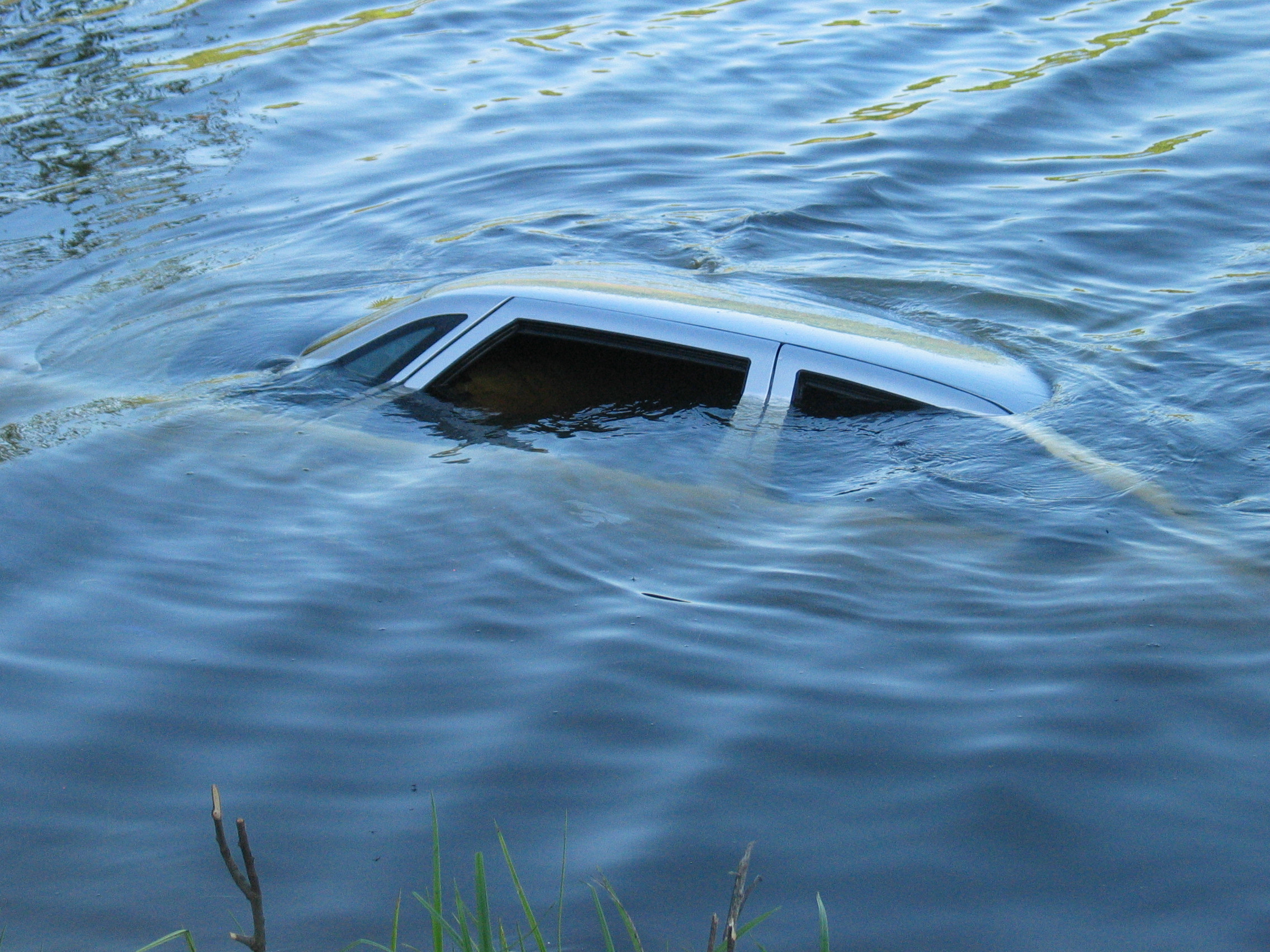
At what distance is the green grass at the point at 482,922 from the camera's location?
2176 millimetres

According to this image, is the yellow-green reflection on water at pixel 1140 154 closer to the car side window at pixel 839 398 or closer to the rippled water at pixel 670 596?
the rippled water at pixel 670 596

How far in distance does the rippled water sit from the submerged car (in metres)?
0.17

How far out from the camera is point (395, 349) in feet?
17.8

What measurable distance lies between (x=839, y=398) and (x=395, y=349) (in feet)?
6.30

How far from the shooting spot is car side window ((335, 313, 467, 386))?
207 inches

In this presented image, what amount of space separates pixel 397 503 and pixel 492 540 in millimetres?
490

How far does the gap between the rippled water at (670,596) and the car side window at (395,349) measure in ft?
0.82

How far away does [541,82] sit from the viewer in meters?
12.7

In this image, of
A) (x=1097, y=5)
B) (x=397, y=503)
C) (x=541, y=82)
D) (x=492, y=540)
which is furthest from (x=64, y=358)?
(x=1097, y=5)

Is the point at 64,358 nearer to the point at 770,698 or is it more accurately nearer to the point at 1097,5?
the point at 770,698

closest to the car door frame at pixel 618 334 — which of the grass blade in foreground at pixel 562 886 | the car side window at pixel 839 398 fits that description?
the car side window at pixel 839 398

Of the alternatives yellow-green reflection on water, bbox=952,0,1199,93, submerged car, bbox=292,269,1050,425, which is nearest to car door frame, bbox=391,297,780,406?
submerged car, bbox=292,269,1050,425

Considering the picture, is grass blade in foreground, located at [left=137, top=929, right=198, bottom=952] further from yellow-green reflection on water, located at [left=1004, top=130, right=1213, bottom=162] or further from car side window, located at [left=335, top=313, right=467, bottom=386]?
yellow-green reflection on water, located at [left=1004, top=130, right=1213, bottom=162]

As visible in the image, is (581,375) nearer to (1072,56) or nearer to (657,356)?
(657,356)
